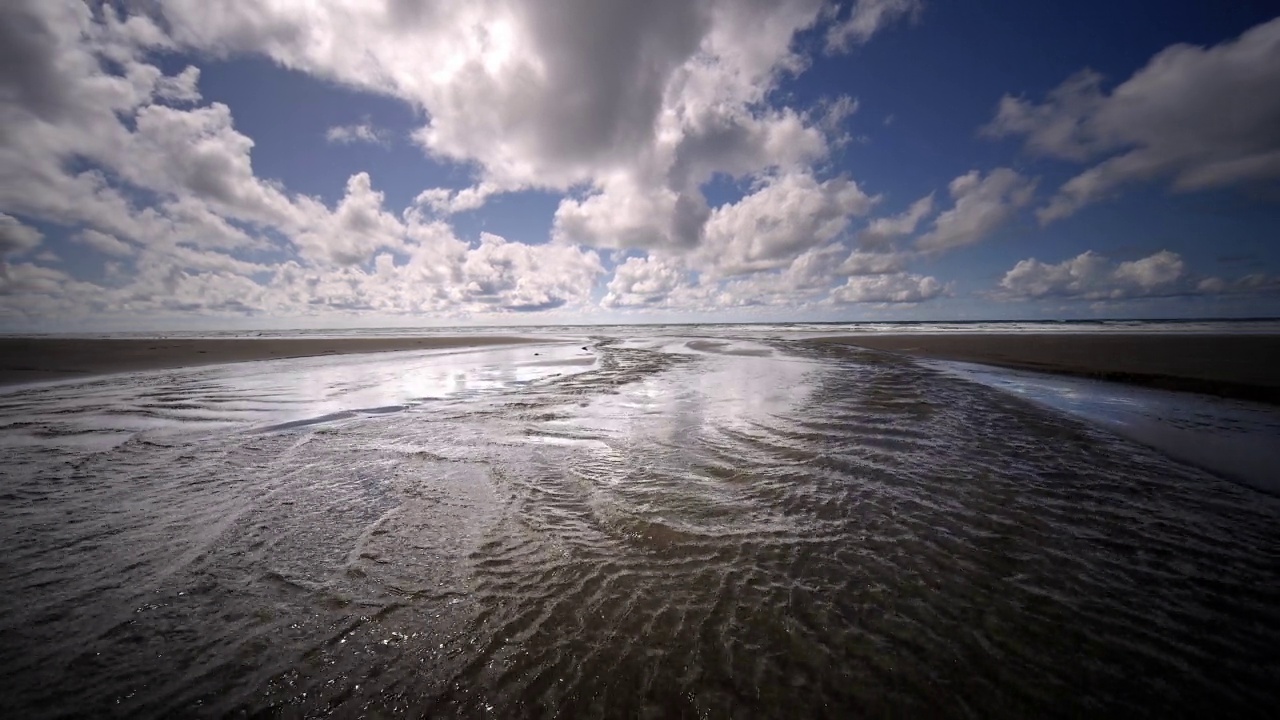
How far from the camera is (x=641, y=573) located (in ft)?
12.0

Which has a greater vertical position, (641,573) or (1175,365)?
(1175,365)

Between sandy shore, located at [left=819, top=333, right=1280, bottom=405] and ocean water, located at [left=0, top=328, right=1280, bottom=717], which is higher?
sandy shore, located at [left=819, top=333, right=1280, bottom=405]

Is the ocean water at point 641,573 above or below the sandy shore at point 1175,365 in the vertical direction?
below

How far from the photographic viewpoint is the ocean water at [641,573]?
99.7 inches

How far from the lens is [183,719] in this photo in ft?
7.80

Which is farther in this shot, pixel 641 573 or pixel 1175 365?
pixel 1175 365

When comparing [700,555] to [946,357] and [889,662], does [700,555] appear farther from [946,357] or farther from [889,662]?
[946,357]

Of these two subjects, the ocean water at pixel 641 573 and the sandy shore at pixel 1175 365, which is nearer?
the ocean water at pixel 641 573

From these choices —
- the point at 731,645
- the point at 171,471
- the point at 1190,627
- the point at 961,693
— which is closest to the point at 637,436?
the point at 731,645

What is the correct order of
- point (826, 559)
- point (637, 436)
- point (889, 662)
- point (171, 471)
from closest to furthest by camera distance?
point (889, 662), point (826, 559), point (171, 471), point (637, 436)

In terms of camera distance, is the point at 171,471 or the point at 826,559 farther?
the point at 171,471

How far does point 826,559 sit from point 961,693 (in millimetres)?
1385

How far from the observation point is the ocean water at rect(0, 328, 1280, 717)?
2.53 metres

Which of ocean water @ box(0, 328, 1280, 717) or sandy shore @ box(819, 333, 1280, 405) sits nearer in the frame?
ocean water @ box(0, 328, 1280, 717)
